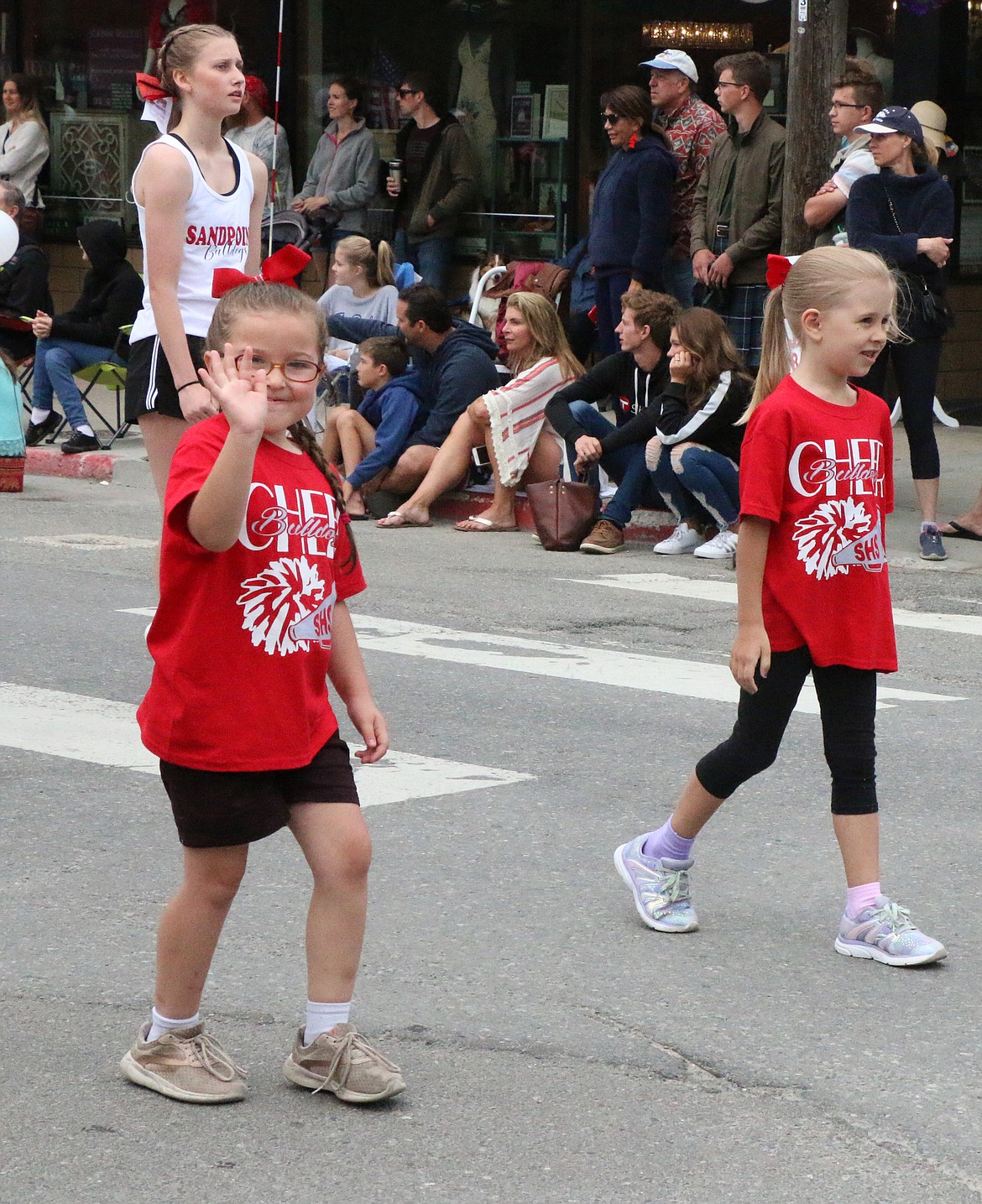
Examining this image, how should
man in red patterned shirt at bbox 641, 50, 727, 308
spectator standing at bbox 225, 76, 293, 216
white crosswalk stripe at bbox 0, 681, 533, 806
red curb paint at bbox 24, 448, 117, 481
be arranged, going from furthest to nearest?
spectator standing at bbox 225, 76, 293, 216, red curb paint at bbox 24, 448, 117, 481, man in red patterned shirt at bbox 641, 50, 727, 308, white crosswalk stripe at bbox 0, 681, 533, 806

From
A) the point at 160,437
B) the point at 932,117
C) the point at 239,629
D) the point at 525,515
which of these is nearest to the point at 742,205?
the point at 525,515

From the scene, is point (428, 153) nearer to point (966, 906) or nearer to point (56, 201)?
point (56, 201)

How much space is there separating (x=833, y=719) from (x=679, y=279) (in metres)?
8.29

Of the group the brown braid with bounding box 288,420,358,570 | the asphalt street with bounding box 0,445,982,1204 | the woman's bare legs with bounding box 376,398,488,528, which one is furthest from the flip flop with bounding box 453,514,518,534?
the brown braid with bounding box 288,420,358,570

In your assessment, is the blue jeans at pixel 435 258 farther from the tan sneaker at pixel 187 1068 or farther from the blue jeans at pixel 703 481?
the tan sneaker at pixel 187 1068

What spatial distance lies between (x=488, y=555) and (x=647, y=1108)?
6927mm

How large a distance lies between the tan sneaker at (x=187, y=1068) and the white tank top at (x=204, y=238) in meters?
2.75

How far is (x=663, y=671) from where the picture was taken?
24.2ft

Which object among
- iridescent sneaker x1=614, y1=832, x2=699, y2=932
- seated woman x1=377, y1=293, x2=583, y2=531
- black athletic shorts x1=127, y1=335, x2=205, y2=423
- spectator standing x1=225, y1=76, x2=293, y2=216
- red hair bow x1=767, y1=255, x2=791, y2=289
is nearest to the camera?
iridescent sneaker x1=614, y1=832, x2=699, y2=932

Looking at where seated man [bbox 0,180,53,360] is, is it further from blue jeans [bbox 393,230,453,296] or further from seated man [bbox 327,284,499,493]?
seated man [bbox 327,284,499,493]

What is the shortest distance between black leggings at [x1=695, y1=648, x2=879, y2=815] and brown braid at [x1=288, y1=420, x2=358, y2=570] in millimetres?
1184

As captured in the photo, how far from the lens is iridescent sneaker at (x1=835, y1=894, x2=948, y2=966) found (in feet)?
14.1

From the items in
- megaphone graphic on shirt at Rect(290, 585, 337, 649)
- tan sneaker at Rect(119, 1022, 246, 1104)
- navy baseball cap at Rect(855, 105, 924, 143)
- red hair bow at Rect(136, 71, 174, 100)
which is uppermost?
navy baseball cap at Rect(855, 105, 924, 143)

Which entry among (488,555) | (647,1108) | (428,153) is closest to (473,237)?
(428,153)
